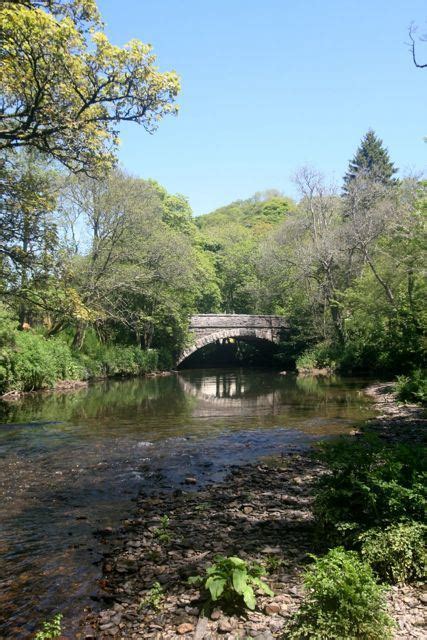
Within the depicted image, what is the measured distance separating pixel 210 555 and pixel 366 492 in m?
1.73

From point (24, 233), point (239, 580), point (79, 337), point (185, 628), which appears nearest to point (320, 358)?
point (79, 337)

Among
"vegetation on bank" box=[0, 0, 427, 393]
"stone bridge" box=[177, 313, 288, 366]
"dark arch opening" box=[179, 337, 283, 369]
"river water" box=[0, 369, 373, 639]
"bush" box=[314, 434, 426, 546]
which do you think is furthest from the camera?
"dark arch opening" box=[179, 337, 283, 369]

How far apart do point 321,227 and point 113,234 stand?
52.3ft

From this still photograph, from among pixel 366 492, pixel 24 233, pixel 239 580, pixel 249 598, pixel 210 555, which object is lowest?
pixel 210 555

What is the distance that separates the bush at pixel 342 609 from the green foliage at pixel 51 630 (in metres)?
1.82

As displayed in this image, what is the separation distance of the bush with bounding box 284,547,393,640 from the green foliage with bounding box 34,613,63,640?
182cm

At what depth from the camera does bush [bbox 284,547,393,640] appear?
128 inches

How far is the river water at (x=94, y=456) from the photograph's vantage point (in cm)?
474

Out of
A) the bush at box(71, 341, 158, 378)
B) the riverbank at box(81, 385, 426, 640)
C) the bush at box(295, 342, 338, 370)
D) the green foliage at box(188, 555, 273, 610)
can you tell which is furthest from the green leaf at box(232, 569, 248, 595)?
the bush at box(295, 342, 338, 370)

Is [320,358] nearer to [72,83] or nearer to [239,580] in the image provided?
[72,83]

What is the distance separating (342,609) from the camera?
130 inches

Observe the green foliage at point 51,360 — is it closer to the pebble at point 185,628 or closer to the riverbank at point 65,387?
the riverbank at point 65,387

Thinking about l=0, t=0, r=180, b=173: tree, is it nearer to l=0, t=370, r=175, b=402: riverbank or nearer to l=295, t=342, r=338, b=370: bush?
l=0, t=370, r=175, b=402: riverbank

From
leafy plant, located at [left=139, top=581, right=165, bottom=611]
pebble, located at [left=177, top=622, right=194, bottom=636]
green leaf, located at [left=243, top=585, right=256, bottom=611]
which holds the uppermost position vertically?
green leaf, located at [left=243, top=585, right=256, bottom=611]
